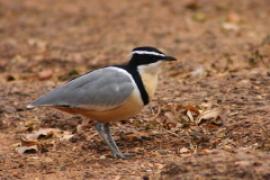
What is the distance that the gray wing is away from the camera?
7109mm

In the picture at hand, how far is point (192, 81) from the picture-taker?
9273 mm

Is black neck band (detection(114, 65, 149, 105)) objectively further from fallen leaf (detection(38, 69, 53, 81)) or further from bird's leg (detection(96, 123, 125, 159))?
fallen leaf (detection(38, 69, 53, 81))

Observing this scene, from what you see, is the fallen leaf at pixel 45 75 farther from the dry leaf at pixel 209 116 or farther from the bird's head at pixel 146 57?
the bird's head at pixel 146 57

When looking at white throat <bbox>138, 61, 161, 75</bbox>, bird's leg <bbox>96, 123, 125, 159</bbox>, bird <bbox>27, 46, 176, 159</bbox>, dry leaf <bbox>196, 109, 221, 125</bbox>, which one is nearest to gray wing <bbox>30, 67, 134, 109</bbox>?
bird <bbox>27, 46, 176, 159</bbox>

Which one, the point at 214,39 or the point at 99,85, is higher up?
the point at 99,85

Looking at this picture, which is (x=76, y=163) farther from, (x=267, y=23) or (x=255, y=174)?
(x=267, y=23)

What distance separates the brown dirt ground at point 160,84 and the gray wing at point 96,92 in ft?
1.74

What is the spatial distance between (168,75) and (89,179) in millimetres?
3331

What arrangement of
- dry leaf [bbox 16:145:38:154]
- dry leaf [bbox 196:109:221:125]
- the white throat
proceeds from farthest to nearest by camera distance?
dry leaf [bbox 196:109:221:125], dry leaf [bbox 16:145:38:154], the white throat

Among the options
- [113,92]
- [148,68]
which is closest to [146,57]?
[148,68]

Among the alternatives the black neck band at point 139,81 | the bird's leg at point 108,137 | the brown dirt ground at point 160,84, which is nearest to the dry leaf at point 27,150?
the brown dirt ground at point 160,84

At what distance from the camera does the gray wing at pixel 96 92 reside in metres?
7.11

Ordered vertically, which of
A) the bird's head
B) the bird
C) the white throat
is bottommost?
the bird

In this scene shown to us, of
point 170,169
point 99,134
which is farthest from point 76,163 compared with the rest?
point 170,169
